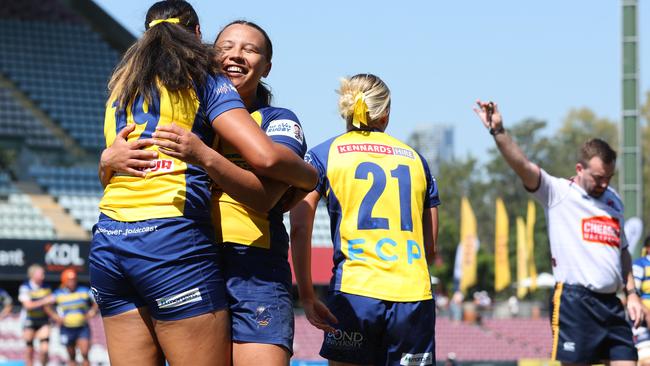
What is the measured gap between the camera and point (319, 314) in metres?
5.16

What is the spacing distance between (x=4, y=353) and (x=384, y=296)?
21296mm

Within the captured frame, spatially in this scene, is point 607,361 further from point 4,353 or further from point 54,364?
point 4,353

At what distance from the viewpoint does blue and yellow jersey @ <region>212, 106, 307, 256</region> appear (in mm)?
4289

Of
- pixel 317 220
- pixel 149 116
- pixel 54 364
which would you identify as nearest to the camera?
pixel 149 116

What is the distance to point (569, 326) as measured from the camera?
296 inches

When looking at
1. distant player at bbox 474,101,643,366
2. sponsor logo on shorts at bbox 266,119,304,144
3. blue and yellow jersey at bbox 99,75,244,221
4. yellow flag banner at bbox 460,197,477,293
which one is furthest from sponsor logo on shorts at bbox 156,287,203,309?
yellow flag banner at bbox 460,197,477,293

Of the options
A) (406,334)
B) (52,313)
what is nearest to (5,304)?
(52,313)

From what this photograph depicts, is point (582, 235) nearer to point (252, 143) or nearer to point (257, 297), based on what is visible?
point (257, 297)

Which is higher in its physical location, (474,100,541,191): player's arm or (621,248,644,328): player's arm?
(474,100,541,191): player's arm

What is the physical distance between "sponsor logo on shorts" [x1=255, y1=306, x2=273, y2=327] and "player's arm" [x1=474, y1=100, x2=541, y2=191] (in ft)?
8.95

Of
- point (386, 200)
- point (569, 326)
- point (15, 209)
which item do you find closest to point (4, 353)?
point (15, 209)

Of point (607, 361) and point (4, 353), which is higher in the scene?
point (607, 361)

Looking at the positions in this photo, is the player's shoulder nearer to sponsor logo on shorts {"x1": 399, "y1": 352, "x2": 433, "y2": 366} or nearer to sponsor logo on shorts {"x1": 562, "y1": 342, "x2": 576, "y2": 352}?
sponsor logo on shorts {"x1": 399, "y1": 352, "x2": 433, "y2": 366}

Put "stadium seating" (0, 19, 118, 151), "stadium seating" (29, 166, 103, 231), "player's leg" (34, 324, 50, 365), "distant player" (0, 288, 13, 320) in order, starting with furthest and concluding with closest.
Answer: "stadium seating" (0, 19, 118, 151) → "stadium seating" (29, 166, 103, 231) → "distant player" (0, 288, 13, 320) → "player's leg" (34, 324, 50, 365)
